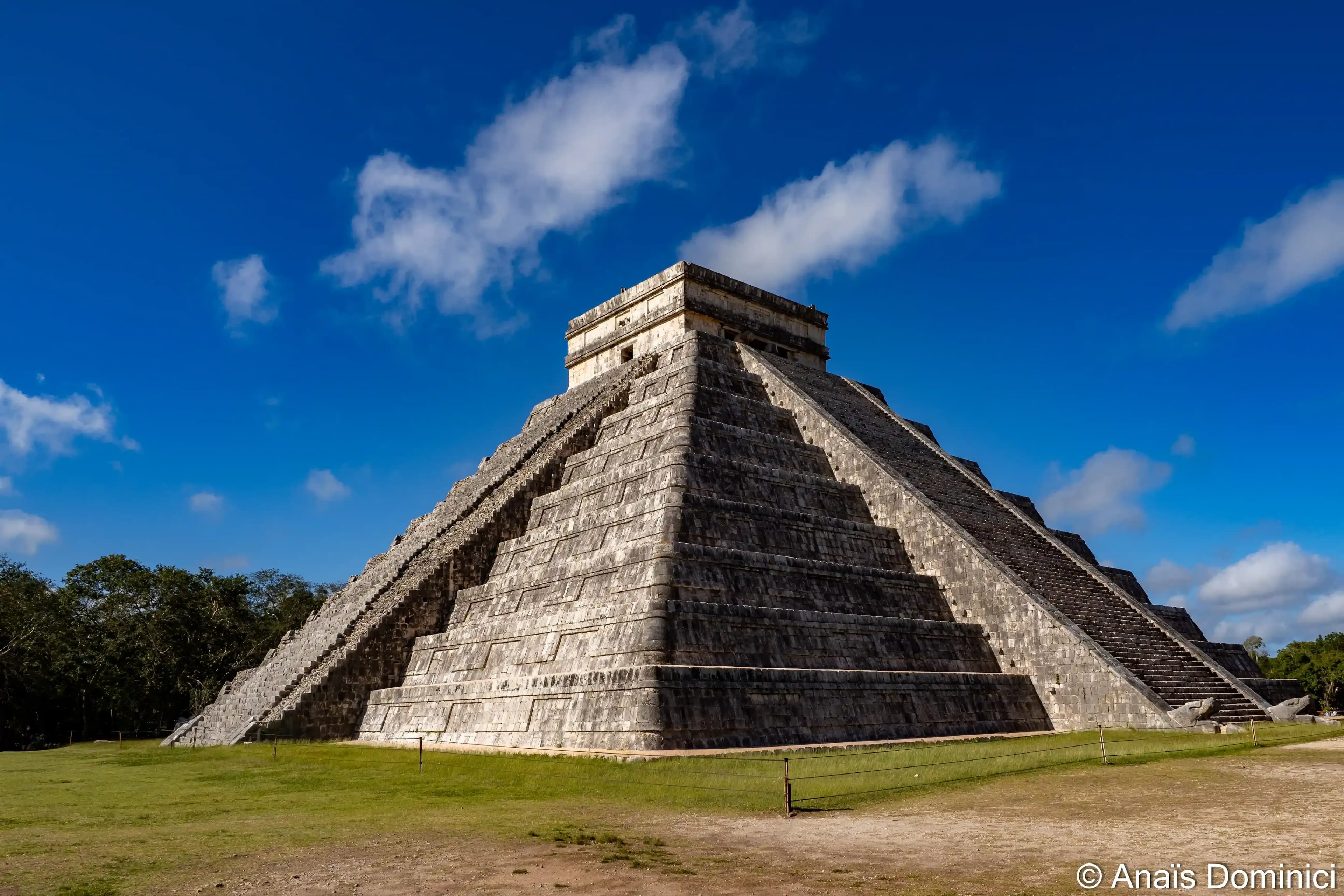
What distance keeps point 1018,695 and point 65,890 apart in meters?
15.4

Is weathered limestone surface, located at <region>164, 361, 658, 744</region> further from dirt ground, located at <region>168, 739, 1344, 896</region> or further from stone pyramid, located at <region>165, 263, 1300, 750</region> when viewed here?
dirt ground, located at <region>168, 739, 1344, 896</region>

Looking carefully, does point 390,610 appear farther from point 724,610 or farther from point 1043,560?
point 1043,560

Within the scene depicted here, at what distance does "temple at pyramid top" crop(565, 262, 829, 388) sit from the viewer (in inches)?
1115

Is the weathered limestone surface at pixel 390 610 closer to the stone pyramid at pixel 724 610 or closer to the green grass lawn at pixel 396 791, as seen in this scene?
the stone pyramid at pixel 724 610

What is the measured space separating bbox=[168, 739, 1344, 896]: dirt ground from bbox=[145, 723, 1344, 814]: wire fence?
0.81m

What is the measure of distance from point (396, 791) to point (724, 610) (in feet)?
19.7

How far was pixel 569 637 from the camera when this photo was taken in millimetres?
16328

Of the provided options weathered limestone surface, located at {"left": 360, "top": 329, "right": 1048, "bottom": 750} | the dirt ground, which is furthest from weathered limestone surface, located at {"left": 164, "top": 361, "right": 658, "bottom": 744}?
the dirt ground

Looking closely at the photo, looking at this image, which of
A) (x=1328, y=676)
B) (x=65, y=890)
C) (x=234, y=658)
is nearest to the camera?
(x=65, y=890)

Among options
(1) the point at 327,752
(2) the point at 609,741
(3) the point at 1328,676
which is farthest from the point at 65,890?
(3) the point at 1328,676

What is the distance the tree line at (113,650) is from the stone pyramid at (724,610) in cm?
1219

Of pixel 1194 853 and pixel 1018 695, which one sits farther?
pixel 1018 695

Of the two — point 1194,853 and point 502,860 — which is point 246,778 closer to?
point 502,860

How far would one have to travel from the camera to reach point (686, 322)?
28.0 metres
